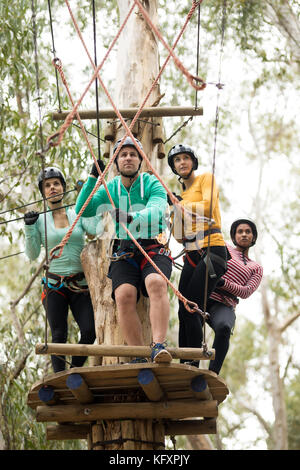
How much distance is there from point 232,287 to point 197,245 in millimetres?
395

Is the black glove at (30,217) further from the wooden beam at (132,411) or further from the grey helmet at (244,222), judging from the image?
the grey helmet at (244,222)

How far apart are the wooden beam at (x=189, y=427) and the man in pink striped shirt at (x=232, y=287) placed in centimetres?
48

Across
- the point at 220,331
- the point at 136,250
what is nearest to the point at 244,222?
the point at 220,331

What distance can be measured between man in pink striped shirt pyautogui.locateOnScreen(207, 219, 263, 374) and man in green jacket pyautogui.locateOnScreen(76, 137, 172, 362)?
1.96 feet

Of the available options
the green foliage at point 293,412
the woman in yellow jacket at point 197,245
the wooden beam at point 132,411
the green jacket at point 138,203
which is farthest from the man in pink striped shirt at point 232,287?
the green foliage at point 293,412

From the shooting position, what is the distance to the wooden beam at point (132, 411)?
3.81 metres

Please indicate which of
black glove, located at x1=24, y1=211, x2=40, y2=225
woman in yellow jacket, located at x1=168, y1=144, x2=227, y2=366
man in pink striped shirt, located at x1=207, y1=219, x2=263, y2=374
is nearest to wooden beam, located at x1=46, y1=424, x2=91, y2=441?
woman in yellow jacket, located at x1=168, y1=144, x2=227, y2=366

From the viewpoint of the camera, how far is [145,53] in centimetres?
537

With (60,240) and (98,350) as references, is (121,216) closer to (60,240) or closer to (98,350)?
(98,350)

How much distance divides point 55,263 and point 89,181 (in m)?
0.68

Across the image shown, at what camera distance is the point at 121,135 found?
4.74m

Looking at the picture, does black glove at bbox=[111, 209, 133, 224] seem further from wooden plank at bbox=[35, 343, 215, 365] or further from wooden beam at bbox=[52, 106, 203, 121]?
wooden beam at bbox=[52, 106, 203, 121]

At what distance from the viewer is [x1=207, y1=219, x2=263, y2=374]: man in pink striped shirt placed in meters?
4.08
